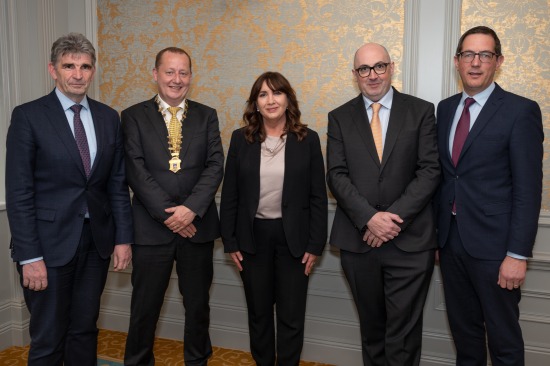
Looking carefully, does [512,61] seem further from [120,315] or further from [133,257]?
[120,315]

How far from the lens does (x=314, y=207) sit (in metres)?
2.59

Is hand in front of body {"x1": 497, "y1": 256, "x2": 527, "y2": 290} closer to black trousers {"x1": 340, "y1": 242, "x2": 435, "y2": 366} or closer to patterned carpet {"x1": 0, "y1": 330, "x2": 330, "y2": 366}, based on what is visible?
black trousers {"x1": 340, "y1": 242, "x2": 435, "y2": 366}

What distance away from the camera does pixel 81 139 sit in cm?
229

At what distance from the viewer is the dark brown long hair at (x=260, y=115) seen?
2535mm

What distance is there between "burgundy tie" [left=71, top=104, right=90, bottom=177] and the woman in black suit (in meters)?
0.70

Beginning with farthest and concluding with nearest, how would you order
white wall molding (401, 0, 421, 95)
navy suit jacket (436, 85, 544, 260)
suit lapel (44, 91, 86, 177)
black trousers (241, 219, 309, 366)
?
1. white wall molding (401, 0, 421, 95)
2. black trousers (241, 219, 309, 366)
3. suit lapel (44, 91, 86, 177)
4. navy suit jacket (436, 85, 544, 260)

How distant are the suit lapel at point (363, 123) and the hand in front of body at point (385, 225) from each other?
0.86ft

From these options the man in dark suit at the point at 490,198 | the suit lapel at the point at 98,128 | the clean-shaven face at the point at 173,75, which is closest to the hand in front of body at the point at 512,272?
the man in dark suit at the point at 490,198

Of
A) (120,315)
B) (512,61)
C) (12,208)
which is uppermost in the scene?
(512,61)

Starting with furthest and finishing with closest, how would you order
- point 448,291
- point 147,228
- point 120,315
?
point 120,315 < point 147,228 < point 448,291

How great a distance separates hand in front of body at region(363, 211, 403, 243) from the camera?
2.26m

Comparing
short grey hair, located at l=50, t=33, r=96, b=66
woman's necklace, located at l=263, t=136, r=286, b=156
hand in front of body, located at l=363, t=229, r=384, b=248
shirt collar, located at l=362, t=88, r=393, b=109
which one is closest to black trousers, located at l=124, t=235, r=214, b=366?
woman's necklace, located at l=263, t=136, r=286, b=156

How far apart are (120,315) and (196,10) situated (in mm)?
2257

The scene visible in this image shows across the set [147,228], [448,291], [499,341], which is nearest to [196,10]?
[147,228]
